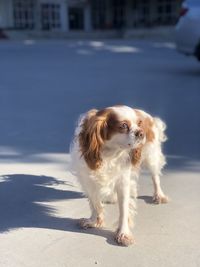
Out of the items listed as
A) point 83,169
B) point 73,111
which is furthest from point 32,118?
point 83,169

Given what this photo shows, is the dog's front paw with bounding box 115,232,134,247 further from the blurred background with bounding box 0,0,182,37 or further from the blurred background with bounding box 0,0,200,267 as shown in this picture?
the blurred background with bounding box 0,0,182,37

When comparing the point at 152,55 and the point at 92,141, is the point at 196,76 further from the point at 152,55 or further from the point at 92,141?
the point at 92,141

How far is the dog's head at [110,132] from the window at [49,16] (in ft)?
150

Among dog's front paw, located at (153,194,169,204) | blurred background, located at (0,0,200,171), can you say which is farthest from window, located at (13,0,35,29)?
dog's front paw, located at (153,194,169,204)

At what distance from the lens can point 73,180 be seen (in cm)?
555

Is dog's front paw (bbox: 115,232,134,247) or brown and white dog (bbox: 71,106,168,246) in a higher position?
brown and white dog (bbox: 71,106,168,246)

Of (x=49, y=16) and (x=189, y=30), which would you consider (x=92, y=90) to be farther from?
(x=49, y=16)

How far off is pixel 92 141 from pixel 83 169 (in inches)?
15.7

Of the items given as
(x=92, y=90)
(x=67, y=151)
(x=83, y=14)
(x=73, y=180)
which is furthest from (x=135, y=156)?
(x=83, y=14)

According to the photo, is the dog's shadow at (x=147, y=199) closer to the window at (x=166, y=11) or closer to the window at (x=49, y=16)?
the window at (x=166, y=11)

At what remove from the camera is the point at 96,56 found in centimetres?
2172

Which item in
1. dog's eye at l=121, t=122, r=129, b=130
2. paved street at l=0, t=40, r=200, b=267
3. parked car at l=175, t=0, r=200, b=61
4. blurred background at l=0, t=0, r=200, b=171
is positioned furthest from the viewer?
parked car at l=175, t=0, r=200, b=61

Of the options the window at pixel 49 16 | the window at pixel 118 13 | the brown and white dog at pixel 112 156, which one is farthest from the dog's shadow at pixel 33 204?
the window at pixel 118 13

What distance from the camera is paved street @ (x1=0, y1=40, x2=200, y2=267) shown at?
3.95 m
